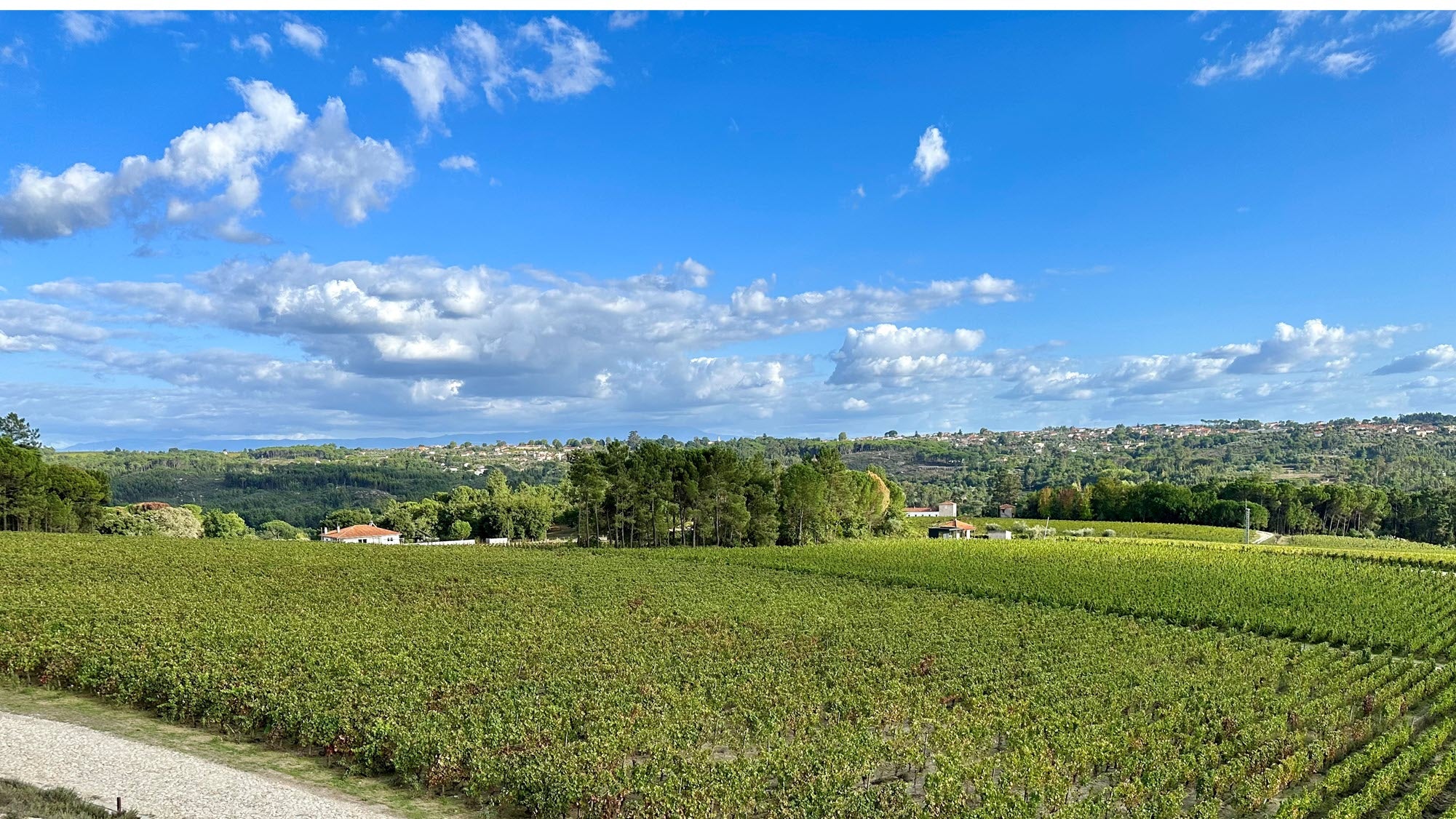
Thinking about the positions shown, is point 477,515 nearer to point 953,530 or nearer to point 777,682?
point 953,530

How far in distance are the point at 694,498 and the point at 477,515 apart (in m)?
46.8

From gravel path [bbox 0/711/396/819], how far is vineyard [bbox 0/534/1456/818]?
1.99 meters

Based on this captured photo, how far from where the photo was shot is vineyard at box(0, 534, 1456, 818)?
17.6 m

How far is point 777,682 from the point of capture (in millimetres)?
25953

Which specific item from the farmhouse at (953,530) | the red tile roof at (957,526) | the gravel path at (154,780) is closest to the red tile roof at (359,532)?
the farmhouse at (953,530)

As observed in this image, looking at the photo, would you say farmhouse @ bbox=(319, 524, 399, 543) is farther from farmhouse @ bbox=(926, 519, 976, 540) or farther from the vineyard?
farmhouse @ bbox=(926, 519, 976, 540)

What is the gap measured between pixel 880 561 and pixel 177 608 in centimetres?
4737

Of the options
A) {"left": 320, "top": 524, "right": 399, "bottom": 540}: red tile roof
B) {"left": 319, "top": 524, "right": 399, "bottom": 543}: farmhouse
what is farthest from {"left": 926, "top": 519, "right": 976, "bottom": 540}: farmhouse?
{"left": 320, "top": 524, "right": 399, "bottom": 540}: red tile roof

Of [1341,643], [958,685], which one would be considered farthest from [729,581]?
[1341,643]

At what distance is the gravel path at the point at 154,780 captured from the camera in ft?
51.6

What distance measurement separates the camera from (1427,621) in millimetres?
41469

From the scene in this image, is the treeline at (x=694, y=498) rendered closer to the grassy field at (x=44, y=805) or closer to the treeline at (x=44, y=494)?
the treeline at (x=44, y=494)

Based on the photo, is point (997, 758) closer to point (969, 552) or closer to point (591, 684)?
point (591, 684)

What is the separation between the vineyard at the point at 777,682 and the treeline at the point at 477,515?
5907cm
